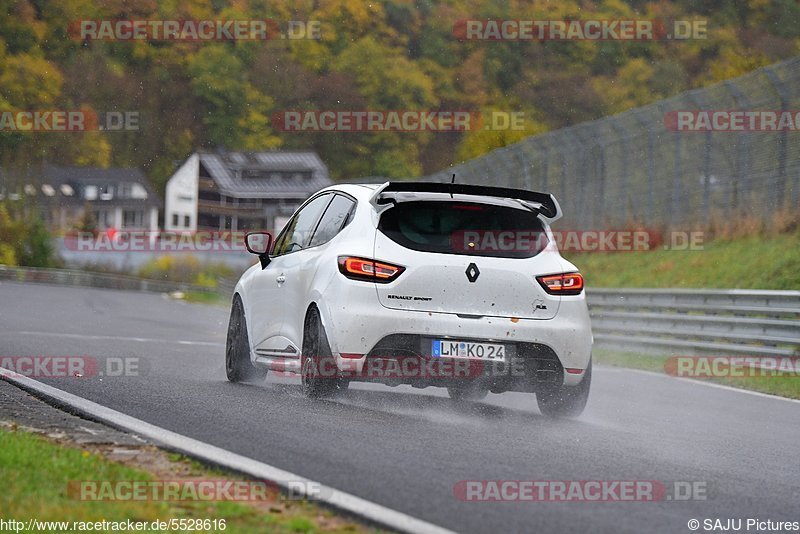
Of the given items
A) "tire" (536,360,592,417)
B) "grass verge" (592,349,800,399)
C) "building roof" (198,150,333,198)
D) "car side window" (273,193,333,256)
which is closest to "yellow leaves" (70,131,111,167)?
"building roof" (198,150,333,198)

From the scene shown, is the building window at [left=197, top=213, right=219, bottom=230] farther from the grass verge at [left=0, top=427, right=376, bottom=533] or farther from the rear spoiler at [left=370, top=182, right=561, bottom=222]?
the grass verge at [left=0, top=427, right=376, bottom=533]

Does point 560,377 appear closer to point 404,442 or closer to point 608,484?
point 404,442

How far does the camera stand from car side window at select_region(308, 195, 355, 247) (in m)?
10.1

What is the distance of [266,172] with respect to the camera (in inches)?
5433

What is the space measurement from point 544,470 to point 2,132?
109424 millimetres

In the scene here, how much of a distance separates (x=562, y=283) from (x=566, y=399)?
891mm

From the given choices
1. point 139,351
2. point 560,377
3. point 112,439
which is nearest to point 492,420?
point 560,377

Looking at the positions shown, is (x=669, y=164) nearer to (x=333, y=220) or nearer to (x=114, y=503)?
(x=333, y=220)

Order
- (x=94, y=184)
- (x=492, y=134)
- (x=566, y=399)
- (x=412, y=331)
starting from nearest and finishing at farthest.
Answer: (x=412, y=331) → (x=566, y=399) → (x=492, y=134) → (x=94, y=184)

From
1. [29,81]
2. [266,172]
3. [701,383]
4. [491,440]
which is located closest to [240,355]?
[491,440]

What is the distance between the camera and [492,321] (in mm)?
9453

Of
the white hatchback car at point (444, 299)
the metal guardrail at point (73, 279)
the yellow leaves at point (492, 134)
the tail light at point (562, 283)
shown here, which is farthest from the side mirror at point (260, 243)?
the yellow leaves at point (492, 134)

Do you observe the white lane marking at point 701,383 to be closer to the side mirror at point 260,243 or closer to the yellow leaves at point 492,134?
the side mirror at point 260,243

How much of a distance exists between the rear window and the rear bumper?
0.48 m
